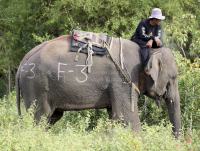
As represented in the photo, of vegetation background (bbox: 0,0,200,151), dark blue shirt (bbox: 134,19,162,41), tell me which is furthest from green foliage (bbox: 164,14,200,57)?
dark blue shirt (bbox: 134,19,162,41)

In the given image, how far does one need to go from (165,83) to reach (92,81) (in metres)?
1.31

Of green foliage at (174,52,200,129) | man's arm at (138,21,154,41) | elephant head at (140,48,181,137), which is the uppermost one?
man's arm at (138,21,154,41)

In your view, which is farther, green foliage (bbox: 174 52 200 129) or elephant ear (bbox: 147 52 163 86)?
green foliage (bbox: 174 52 200 129)

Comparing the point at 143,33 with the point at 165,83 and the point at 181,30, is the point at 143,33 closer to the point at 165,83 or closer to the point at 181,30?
the point at 165,83

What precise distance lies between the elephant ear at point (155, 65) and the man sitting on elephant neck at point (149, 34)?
94 millimetres

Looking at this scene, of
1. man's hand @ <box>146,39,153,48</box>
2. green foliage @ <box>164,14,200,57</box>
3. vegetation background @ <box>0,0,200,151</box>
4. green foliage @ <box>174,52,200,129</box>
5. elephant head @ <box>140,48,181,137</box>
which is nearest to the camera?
vegetation background @ <box>0,0,200,151</box>

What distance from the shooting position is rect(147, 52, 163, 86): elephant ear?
6.36 metres

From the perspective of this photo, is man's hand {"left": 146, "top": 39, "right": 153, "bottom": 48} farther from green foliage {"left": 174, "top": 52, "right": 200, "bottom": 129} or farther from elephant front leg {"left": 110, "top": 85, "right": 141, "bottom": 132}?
green foliage {"left": 174, "top": 52, "right": 200, "bottom": 129}

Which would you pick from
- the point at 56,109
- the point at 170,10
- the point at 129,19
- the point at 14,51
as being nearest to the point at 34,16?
the point at 14,51

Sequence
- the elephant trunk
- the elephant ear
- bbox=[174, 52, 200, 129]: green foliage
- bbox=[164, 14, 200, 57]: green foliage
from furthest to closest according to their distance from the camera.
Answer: bbox=[164, 14, 200, 57]: green foliage < bbox=[174, 52, 200, 129]: green foliage < the elephant trunk < the elephant ear

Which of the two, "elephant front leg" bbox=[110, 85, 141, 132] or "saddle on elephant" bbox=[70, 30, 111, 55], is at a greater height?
"saddle on elephant" bbox=[70, 30, 111, 55]

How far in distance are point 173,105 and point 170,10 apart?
24.5 ft

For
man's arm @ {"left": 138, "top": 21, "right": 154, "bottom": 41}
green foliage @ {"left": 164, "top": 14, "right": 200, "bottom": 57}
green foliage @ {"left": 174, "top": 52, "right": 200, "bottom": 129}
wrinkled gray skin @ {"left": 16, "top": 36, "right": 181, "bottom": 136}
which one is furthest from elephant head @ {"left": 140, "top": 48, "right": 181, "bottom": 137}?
green foliage @ {"left": 164, "top": 14, "right": 200, "bottom": 57}

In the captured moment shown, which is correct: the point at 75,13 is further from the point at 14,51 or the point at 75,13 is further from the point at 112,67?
the point at 112,67
